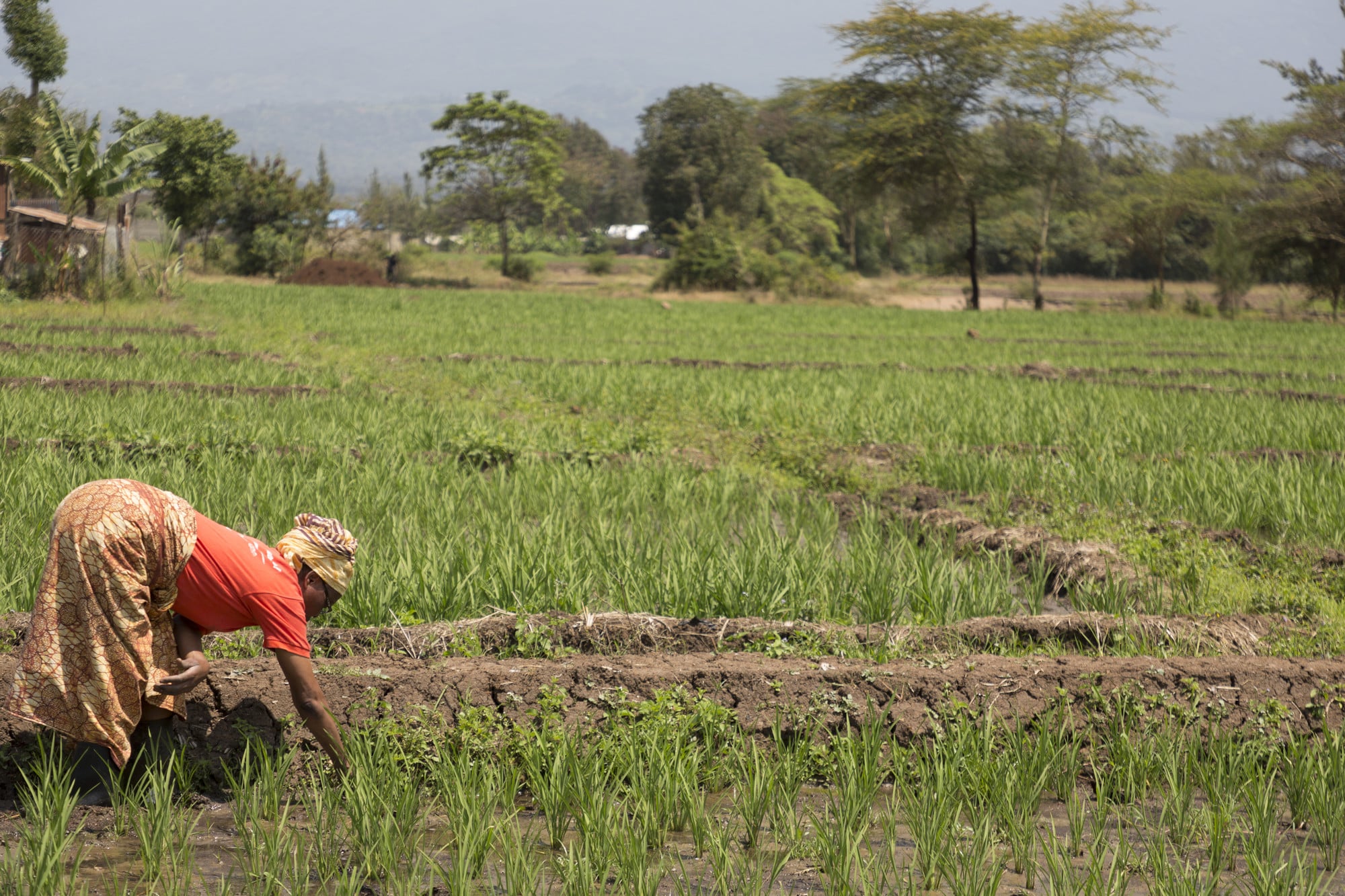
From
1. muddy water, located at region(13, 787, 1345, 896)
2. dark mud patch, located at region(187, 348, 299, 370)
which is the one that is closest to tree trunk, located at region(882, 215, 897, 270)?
dark mud patch, located at region(187, 348, 299, 370)

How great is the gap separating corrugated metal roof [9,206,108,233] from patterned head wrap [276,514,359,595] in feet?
57.3

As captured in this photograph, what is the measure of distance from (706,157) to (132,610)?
1741 inches

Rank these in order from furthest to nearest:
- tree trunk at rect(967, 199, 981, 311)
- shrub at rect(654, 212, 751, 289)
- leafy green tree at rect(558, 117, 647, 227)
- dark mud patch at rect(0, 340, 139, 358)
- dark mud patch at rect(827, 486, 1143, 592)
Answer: leafy green tree at rect(558, 117, 647, 227) < shrub at rect(654, 212, 751, 289) < tree trunk at rect(967, 199, 981, 311) < dark mud patch at rect(0, 340, 139, 358) < dark mud patch at rect(827, 486, 1143, 592)

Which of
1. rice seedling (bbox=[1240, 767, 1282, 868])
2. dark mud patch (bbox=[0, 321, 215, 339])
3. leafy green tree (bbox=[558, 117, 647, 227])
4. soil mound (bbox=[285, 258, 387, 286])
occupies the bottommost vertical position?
rice seedling (bbox=[1240, 767, 1282, 868])

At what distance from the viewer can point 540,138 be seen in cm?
3819

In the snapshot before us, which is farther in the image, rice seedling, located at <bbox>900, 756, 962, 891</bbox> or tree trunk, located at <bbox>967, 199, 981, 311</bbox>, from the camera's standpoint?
tree trunk, located at <bbox>967, 199, 981, 311</bbox>

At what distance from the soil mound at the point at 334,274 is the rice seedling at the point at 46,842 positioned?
29844mm

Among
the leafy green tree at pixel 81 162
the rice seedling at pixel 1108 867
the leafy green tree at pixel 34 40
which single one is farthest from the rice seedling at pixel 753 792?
the leafy green tree at pixel 34 40

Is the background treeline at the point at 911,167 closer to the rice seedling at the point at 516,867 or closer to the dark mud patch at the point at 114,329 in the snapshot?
the dark mud patch at the point at 114,329

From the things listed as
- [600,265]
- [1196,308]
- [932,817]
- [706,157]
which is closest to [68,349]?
[932,817]

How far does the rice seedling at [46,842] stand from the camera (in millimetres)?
1989

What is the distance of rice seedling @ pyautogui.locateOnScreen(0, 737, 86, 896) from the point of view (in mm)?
1989

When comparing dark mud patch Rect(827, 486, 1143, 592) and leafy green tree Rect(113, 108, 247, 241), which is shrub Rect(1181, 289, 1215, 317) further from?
leafy green tree Rect(113, 108, 247, 241)

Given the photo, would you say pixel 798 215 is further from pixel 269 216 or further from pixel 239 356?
pixel 239 356
